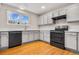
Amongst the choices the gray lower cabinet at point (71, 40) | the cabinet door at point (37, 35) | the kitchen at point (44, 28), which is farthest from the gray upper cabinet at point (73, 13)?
the cabinet door at point (37, 35)

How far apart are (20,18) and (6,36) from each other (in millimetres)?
701

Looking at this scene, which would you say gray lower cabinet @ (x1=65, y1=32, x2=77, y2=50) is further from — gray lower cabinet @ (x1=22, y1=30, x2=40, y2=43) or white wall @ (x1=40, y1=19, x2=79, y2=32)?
gray lower cabinet @ (x1=22, y1=30, x2=40, y2=43)

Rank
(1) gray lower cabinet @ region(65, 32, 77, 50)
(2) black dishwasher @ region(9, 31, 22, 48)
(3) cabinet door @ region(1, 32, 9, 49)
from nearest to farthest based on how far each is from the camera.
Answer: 1. (1) gray lower cabinet @ region(65, 32, 77, 50)
2. (3) cabinet door @ region(1, 32, 9, 49)
3. (2) black dishwasher @ region(9, 31, 22, 48)

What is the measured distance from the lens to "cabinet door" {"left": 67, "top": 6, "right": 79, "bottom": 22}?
1.96 metres

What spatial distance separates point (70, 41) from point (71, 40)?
0.04 meters

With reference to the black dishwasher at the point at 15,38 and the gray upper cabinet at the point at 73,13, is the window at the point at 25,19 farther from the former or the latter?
the gray upper cabinet at the point at 73,13

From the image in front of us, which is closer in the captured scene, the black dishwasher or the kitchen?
the kitchen

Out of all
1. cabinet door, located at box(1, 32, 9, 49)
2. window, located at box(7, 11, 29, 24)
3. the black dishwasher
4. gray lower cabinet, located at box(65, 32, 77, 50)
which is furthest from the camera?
the black dishwasher

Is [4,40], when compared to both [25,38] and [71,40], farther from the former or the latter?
[71,40]

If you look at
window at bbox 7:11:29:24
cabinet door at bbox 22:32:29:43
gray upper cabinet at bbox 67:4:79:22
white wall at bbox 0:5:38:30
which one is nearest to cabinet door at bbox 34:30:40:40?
white wall at bbox 0:5:38:30

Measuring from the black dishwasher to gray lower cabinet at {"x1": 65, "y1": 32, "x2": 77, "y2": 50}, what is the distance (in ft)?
4.35

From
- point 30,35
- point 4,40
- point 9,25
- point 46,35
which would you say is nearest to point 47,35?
point 46,35

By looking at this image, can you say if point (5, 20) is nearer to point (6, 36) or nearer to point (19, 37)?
point (6, 36)

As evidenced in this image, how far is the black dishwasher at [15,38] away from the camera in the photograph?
2.31 m
